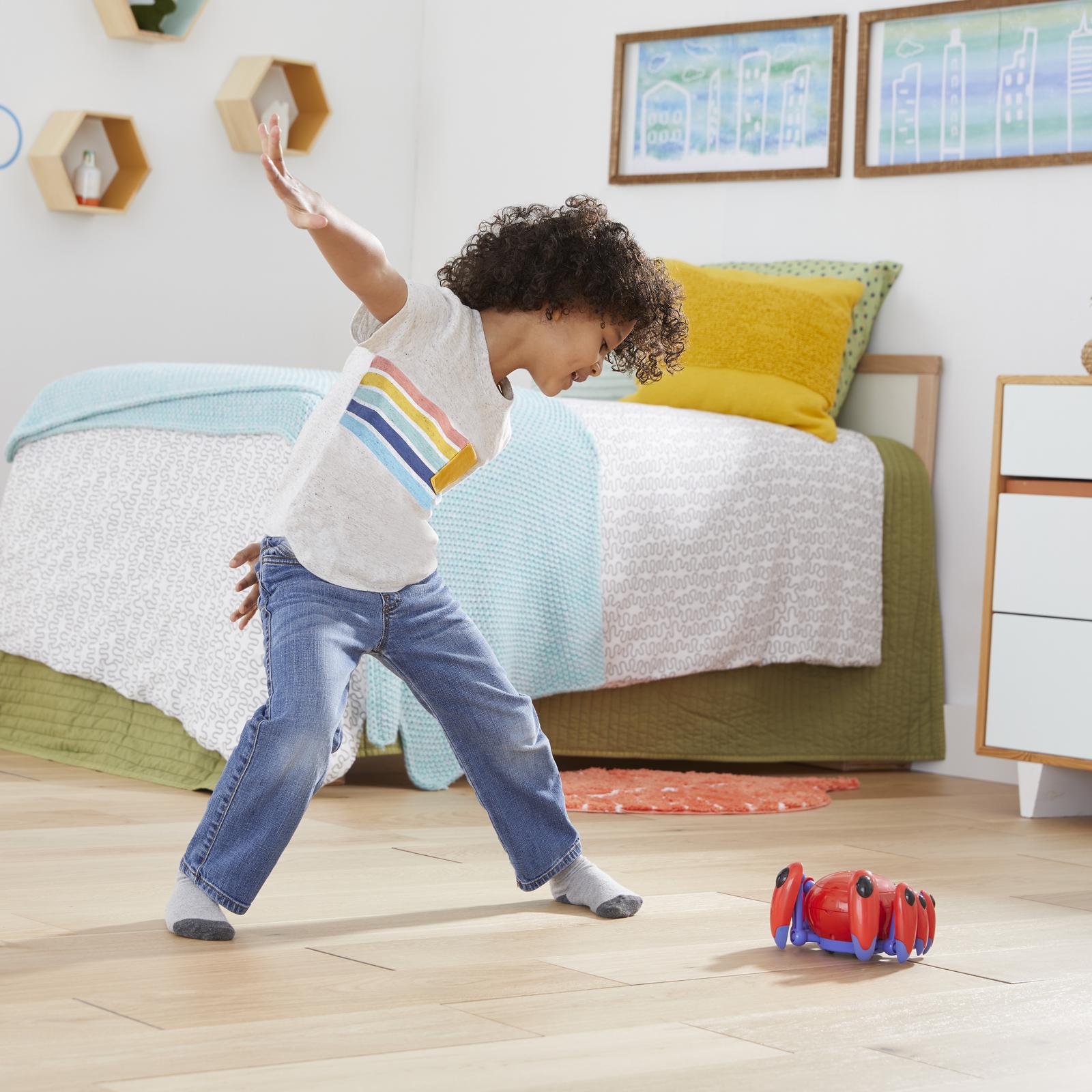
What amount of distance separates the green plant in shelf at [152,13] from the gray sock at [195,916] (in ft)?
8.78

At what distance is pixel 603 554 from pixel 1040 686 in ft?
2.32

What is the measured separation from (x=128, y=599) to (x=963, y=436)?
64.2 inches

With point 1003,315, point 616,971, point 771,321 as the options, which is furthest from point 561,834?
point 1003,315

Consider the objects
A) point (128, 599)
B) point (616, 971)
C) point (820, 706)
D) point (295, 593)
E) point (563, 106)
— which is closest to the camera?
point (616, 971)

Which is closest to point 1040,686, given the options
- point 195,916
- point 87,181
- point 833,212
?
point 833,212

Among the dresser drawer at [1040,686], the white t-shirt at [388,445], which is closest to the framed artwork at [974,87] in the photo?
the dresser drawer at [1040,686]

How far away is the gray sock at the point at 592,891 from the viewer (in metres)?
1.71

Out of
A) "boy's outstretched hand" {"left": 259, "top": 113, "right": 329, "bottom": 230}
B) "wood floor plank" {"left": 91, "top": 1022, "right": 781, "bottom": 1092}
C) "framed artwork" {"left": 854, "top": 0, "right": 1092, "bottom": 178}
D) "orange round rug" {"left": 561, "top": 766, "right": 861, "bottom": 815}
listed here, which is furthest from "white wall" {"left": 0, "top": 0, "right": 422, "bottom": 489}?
A: "wood floor plank" {"left": 91, "top": 1022, "right": 781, "bottom": 1092}

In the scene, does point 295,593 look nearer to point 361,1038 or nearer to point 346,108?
point 361,1038

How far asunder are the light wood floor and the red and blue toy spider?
0.07 feet

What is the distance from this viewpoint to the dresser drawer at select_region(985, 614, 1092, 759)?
8.36 ft

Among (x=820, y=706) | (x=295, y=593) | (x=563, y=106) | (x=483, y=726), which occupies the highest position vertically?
(x=563, y=106)

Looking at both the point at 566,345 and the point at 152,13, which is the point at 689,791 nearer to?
the point at 566,345

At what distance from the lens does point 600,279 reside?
1.63 m
